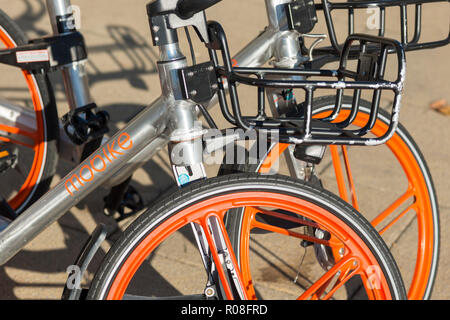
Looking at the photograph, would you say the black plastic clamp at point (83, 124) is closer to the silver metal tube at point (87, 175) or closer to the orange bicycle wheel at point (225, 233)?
the silver metal tube at point (87, 175)

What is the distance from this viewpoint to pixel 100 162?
1.85 m

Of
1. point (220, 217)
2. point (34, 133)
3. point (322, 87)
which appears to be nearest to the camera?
point (322, 87)

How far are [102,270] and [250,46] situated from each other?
876 millimetres

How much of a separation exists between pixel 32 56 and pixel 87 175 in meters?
0.75

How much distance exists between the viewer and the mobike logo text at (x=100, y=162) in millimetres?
1830

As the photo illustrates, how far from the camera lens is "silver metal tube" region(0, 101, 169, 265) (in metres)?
1.82

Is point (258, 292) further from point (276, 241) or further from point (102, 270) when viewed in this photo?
point (102, 270)

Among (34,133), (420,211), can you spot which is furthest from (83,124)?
(420,211)

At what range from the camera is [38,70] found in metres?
2.41

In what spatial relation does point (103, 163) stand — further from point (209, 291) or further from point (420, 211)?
point (420, 211)

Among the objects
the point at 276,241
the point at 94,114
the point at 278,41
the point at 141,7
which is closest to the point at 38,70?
the point at 94,114

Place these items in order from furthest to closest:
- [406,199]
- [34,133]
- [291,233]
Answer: [34,133], [406,199], [291,233]

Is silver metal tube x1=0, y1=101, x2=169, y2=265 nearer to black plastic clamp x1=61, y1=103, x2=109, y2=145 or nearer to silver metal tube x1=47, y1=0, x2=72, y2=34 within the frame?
black plastic clamp x1=61, y1=103, x2=109, y2=145
